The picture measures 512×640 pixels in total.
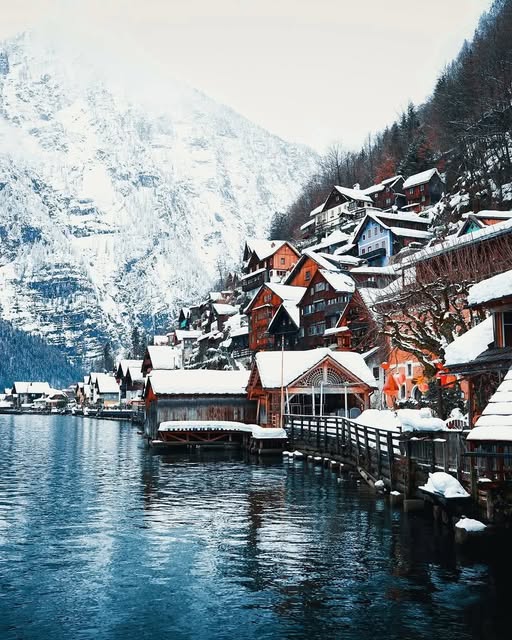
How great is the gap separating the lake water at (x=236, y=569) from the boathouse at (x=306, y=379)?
21.6 metres

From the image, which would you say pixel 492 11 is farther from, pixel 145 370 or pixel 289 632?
pixel 289 632

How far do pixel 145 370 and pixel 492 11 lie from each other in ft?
312

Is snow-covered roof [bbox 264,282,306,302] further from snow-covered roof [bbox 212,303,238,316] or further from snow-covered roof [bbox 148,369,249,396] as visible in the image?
snow-covered roof [bbox 212,303,238,316]

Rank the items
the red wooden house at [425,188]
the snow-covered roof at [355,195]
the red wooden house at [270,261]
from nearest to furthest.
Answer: the red wooden house at [425,188] → the red wooden house at [270,261] → the snow-covered roof at [355,195]

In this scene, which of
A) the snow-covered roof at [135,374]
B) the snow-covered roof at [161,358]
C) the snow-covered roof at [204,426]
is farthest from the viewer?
the snow-covered roof at [135,374]

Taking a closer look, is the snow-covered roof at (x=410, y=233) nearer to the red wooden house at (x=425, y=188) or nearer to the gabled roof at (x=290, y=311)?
the red wooden house at (x=425, y=188)

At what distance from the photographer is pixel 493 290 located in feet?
83.2

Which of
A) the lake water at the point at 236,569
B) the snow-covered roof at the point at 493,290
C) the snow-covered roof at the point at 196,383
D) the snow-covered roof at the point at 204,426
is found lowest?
the lake water at the point at 236,569

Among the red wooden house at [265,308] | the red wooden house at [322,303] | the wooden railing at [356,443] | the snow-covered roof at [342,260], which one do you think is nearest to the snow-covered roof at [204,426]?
the wooden railing at [356,443]

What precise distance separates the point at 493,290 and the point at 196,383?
3801 centimetres

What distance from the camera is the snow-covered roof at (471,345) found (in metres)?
28.3

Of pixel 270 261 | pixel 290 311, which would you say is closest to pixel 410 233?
pixel 290 311

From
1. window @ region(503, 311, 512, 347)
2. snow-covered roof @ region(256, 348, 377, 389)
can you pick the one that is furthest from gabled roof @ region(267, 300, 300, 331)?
window @ region(503, 311, 512, 347)

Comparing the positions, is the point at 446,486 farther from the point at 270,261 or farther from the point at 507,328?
the point at 270,261
